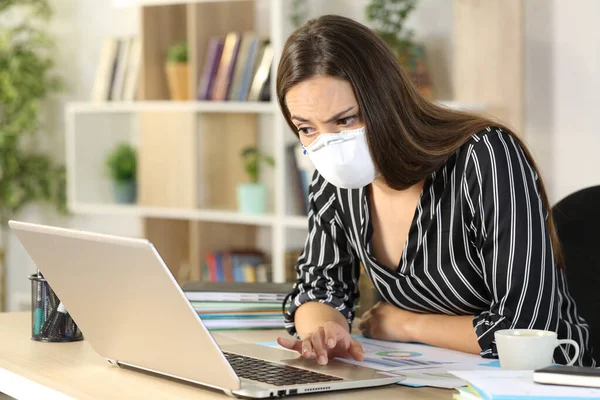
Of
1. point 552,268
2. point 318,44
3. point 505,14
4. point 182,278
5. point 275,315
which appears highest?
point 505,14

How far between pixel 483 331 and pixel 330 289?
0.38 m

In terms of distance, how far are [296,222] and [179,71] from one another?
0.86 metres

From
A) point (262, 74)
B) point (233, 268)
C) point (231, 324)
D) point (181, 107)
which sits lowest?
point (233, 268)

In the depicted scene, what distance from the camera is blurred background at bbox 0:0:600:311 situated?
281 centimetres

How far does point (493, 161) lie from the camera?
1.55 metres

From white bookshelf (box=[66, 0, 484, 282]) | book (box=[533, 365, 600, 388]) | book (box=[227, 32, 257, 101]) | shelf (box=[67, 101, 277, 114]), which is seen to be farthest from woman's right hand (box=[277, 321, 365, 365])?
book (box=[227, 32, 257, 101])

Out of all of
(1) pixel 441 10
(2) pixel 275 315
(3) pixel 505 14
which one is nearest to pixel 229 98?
(1) pixel 441 10

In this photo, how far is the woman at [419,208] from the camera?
1.48 meters

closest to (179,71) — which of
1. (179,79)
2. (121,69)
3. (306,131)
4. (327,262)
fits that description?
(179,79)

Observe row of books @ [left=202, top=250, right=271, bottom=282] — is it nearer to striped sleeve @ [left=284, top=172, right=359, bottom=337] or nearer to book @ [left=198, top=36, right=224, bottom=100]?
book @ [left=198, top=36, right=224, bottom=100]

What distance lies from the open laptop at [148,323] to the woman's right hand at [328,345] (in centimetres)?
2

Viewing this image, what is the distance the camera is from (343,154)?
60.5 inches

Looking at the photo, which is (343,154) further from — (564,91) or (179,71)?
(179,71)

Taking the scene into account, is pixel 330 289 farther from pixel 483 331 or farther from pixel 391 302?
pixel 483 331
